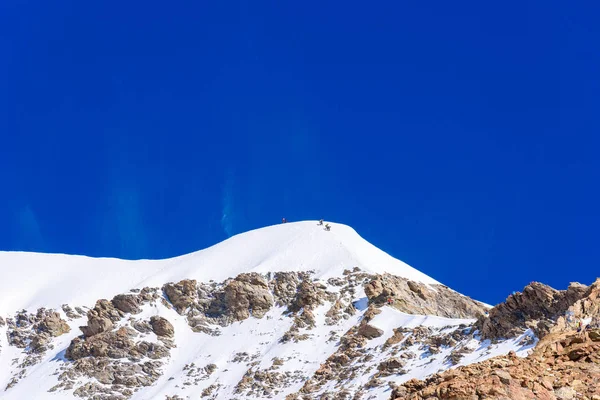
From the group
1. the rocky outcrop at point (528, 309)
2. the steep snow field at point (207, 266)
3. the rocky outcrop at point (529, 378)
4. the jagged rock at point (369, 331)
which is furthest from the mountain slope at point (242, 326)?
the rocky outcrop at point (529, 378)

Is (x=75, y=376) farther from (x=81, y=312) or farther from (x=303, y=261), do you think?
(x=303, y=261)

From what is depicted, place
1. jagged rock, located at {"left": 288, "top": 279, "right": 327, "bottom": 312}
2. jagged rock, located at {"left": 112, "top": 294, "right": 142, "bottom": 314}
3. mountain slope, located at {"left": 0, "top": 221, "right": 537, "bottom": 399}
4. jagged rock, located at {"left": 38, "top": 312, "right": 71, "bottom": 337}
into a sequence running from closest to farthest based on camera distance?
1. mountain slope, located at {"left": 0, "top": 221, "right": 537, "bottom": 399}
2. jagged rock, located at {"left": 288, "top": 279, "right": 327, "bottom": 312}
3. jagged rock, located at {"left": 112, "top": 294, "right": 142, "bottom": 314}
4. jagged rock, located at {"left": 38, "top": 312, "right": 71, "bottom": 337}

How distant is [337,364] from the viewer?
48.6 metres

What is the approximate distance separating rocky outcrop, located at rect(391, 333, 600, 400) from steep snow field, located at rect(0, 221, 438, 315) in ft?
168

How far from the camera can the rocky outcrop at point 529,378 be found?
46.0ft

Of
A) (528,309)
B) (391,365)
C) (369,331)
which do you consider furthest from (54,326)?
(528,309)

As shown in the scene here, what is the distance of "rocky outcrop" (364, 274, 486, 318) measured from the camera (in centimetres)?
5927

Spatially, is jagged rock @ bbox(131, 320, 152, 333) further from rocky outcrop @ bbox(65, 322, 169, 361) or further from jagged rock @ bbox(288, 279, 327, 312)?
jagged rock @ bbox(288, 279, 327, 312)

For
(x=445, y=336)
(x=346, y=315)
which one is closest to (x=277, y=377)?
(x=346, y=315)

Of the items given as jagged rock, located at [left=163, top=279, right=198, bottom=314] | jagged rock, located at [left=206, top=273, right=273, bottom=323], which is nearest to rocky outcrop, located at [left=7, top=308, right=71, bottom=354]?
jagged rock, located at [left=163, top=279, right=198, bottom=314]

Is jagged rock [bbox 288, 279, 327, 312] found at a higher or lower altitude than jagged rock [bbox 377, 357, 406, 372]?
higher

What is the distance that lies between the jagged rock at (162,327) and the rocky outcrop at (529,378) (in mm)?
50874

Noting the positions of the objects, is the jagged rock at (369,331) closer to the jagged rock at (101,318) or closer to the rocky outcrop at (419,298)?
the rocky outcrop at (419,298)

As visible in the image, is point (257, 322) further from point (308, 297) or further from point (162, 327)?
point (162, 327)
